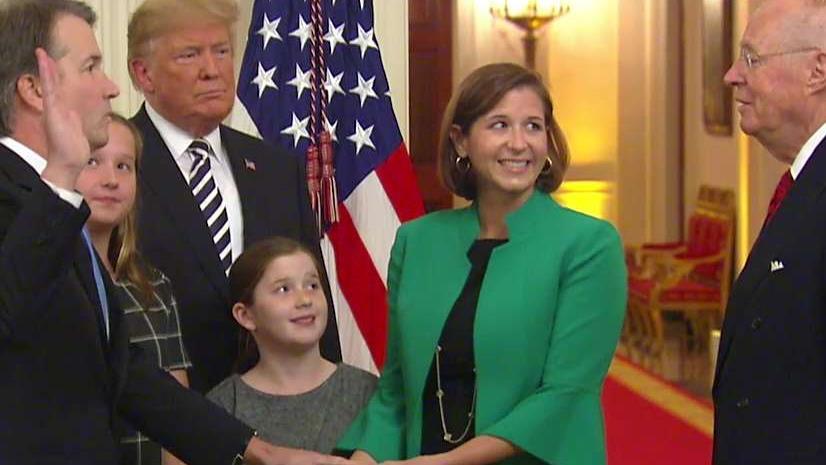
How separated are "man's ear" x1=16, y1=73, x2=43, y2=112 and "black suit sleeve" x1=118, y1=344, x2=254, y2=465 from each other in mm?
794

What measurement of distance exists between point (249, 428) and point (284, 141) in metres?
1.74

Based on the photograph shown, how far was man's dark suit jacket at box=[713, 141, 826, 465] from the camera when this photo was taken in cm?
281

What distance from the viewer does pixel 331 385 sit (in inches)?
146

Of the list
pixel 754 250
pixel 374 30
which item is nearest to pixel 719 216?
pixel 374 30

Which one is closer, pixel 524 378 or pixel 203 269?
pixel 524 378

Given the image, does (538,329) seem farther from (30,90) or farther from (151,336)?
(30,90)

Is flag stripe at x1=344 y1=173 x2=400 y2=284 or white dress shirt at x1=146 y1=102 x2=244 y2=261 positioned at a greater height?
white dress shirt at x1=146 y1=102 x2=244 y2=261

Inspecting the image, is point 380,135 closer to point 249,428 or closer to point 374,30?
point 374,30

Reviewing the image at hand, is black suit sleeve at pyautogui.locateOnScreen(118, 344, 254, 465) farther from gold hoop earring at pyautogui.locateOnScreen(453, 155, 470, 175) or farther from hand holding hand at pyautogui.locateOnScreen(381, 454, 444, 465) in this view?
gold hoop earring at pyautogui.locateOnScreen(453, 155, 470, 175)

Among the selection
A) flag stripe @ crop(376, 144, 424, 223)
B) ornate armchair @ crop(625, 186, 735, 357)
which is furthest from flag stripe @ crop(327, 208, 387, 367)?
ornate armchair @ crop(625, 186, 735, 357)

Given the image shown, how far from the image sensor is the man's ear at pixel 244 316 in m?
3.77

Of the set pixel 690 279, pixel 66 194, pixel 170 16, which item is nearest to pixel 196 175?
pixel 170 16

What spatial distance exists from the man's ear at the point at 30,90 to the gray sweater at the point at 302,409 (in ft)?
3.95

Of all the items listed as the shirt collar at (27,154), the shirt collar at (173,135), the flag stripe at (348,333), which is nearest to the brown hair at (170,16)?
the shirt collar at (173,135)
